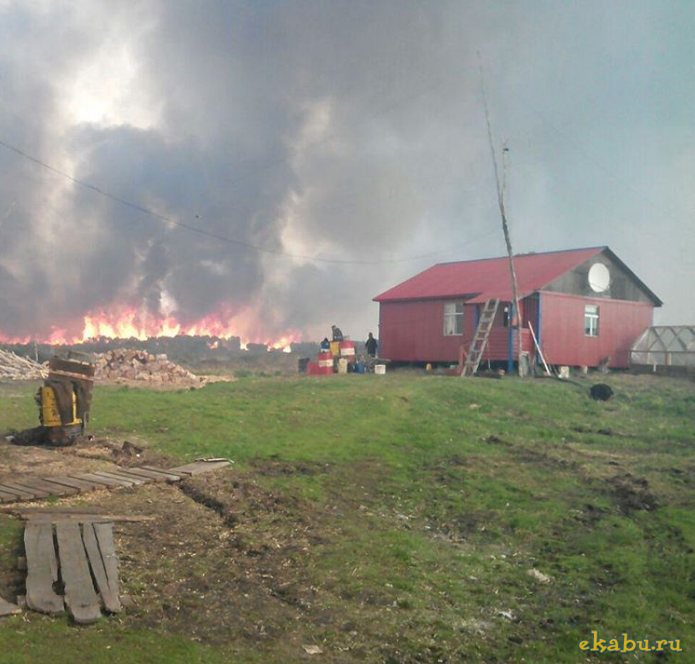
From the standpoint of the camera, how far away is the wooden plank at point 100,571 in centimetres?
629

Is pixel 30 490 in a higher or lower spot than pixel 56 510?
higher

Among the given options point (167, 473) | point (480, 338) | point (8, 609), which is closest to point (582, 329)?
point (480, 338)

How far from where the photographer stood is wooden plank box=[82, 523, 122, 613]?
629 cm

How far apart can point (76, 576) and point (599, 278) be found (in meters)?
32.0

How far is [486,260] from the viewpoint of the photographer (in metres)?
40.3

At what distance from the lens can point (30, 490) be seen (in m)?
9.55

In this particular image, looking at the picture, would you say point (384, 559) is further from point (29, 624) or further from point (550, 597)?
point (29, 624)

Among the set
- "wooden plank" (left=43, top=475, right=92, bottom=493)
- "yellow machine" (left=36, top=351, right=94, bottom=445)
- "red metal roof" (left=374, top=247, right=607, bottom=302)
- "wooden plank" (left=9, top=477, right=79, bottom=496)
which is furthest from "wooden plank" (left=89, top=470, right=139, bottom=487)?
"red metal roof" (left=374, top=247, right=607, bottom=302)

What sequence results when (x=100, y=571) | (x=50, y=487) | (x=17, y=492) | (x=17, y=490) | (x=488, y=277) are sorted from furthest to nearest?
(x=488, y=277)
(x=50, y=487)
(x=17, y=490)
(x=17, y=492)
(x=100, y=571)

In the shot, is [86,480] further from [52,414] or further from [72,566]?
[72,566]

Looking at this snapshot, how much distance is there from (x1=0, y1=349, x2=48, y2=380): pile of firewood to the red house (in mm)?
16647

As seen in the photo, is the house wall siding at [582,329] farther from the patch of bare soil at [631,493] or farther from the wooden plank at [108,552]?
the wooden plank at [108,552]

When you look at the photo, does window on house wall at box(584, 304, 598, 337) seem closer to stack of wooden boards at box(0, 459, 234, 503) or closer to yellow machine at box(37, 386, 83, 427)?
stack of wooden boards at box(0, 459, 234, 503)

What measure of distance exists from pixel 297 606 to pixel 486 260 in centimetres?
3503
